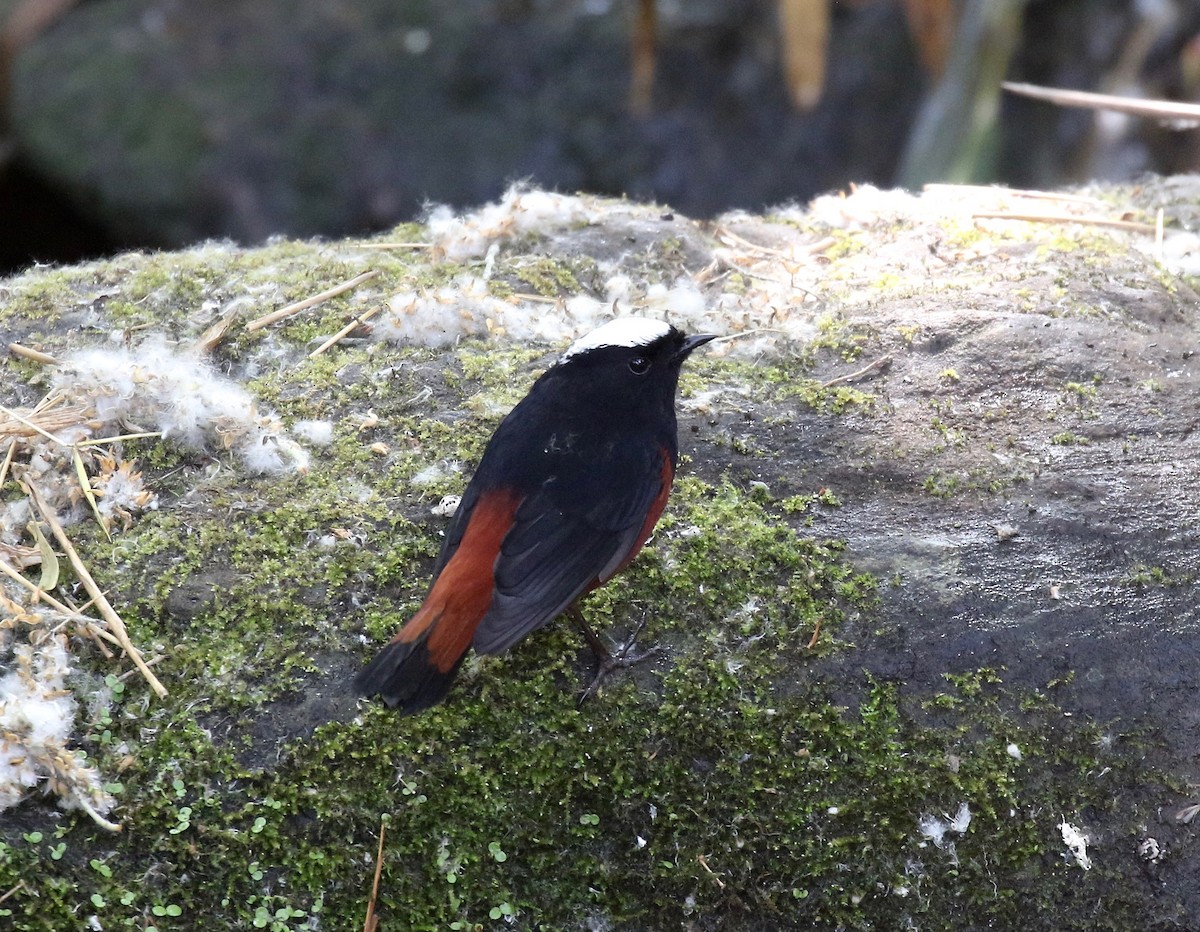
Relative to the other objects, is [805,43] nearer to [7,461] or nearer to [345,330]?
[345,330]

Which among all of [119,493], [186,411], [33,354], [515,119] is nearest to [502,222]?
[186,411]

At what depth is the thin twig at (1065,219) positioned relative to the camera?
3812 millimetres

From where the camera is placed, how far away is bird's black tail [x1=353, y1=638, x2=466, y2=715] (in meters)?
2.27

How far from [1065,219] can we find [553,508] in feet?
7.47

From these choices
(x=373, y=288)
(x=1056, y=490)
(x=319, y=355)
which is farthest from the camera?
(x=373, y=288)

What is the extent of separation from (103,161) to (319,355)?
524 cm

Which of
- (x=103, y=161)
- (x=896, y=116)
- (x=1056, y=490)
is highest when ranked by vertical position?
(x=1056, y=490)

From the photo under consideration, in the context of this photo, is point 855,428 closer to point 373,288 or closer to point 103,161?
point 373,288

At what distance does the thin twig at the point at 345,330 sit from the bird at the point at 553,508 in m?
0.72

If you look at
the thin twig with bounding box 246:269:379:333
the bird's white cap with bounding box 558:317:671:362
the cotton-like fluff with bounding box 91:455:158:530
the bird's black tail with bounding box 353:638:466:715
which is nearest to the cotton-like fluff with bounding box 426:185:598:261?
the thin twig with bounding box 246:269:379:333

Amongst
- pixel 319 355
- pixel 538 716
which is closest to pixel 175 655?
pixel 538 716

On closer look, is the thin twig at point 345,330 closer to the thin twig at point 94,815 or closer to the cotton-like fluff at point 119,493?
the cotton-like fluff at point 119,493

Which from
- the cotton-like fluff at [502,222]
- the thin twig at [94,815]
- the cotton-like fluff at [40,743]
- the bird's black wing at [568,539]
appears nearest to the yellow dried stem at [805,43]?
the cotton-like fluff at [502,222]

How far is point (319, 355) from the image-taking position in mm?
3223
